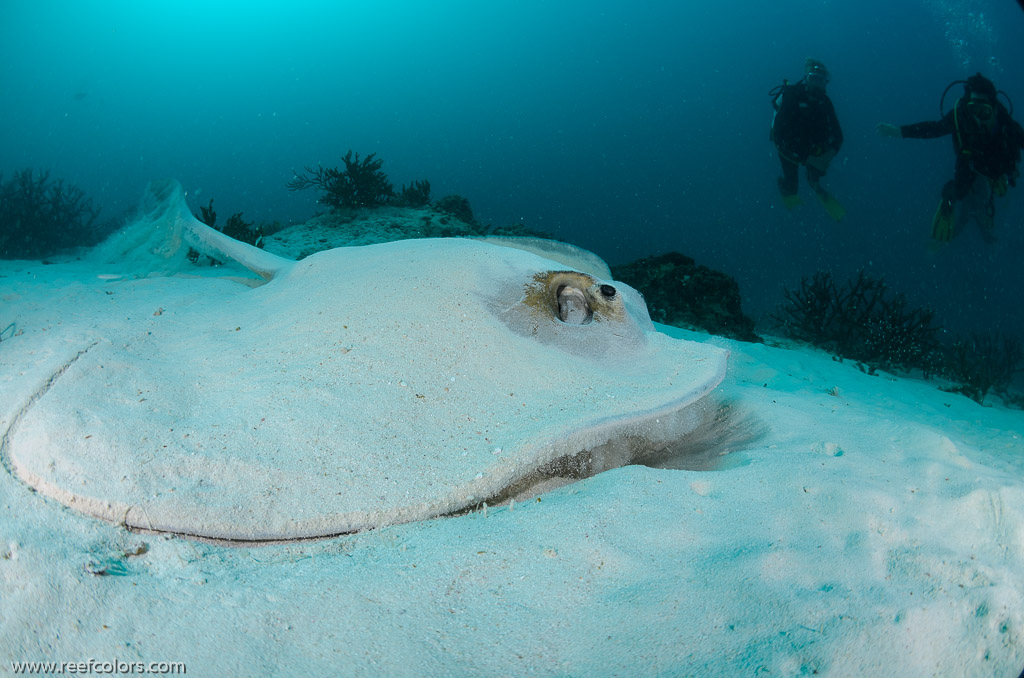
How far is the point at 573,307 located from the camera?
3.04 metres

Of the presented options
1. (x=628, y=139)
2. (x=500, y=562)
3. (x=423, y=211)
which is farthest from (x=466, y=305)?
(x=628, y=139)

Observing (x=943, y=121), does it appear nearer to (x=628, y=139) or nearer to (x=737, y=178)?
(x=737, y=178)

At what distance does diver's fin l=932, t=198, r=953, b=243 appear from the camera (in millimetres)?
14242

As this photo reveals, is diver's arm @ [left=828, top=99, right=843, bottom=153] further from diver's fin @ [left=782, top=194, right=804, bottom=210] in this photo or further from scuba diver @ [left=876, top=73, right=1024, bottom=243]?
scuba diver @ [left=876, top=73, right=1024, bottom=243]

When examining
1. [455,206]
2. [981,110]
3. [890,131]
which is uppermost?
[981,110]

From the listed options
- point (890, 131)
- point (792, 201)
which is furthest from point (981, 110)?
point (792, 201)

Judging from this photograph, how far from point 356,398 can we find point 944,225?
62.2ft

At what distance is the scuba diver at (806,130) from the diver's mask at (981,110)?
10.6 feet

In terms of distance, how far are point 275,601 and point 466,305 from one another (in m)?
1.72

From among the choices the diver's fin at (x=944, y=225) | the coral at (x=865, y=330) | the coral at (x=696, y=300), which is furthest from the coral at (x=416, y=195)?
the diver's fin at (x=944, y=225)

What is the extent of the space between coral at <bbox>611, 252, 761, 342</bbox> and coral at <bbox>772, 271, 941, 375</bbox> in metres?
3.41

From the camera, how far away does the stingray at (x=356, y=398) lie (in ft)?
5.20

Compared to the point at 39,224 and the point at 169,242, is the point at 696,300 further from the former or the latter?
the point at 39,224

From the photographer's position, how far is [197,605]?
4.24ft
